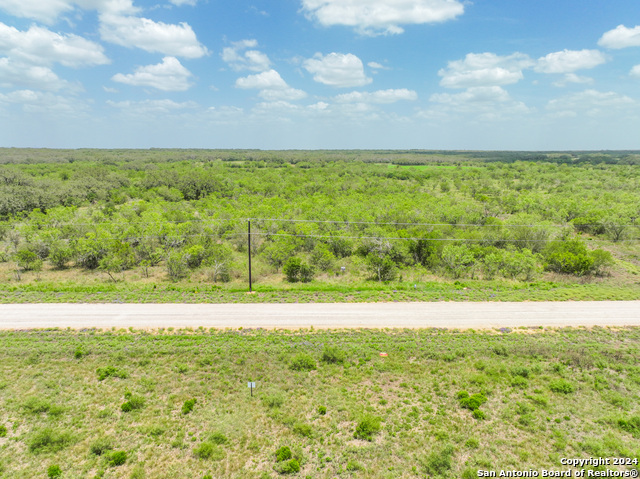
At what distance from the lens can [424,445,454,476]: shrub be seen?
11.6 m

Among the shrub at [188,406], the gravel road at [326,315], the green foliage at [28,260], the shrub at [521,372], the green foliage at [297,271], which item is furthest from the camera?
the green foliage at [28,260]

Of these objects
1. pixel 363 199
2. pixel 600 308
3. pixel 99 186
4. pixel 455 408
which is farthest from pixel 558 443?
pixel 99 186

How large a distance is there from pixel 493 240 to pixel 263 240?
26.4m

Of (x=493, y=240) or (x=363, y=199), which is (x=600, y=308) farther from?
(x=363, y=199)

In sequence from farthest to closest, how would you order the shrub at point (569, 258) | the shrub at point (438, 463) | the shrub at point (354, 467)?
the shrub at point (569, 258) → the shrub at point (354, 467) → the shrub at point (438, 463)

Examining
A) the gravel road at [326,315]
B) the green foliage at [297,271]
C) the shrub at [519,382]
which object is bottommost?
the shrub at [519,382]

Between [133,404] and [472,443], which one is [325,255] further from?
[472,443]

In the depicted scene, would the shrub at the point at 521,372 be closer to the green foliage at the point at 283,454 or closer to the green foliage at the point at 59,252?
the green foliage at the point at 283,454

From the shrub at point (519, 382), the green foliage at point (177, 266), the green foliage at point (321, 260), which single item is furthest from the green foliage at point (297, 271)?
the shrub at point (519, 382)

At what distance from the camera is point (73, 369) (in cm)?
1722

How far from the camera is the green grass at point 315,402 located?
1216 centimetres

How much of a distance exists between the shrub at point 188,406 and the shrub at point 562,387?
56.3 ft

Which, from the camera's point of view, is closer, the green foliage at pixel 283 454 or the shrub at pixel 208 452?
the green foliage at pixel 283 454

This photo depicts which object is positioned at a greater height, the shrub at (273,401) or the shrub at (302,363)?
the shrub at (302,363)
